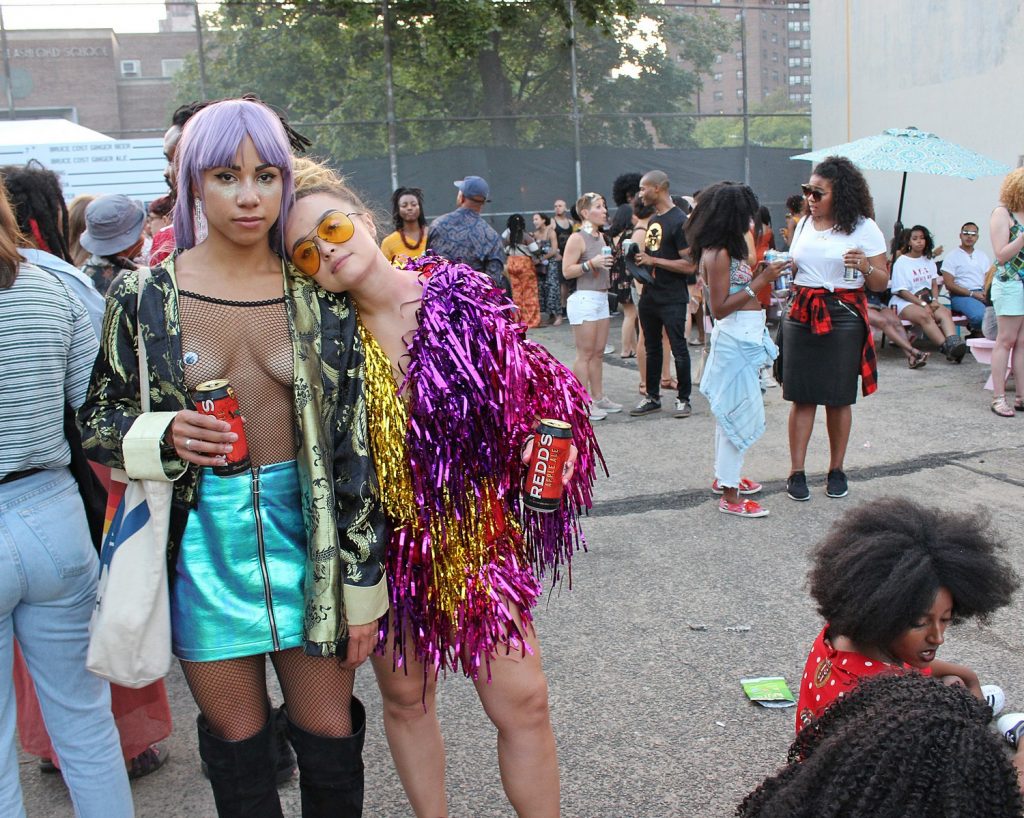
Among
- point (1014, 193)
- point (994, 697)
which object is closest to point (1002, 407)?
point (1014, 193)

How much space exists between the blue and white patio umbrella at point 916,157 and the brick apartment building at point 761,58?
6902mm

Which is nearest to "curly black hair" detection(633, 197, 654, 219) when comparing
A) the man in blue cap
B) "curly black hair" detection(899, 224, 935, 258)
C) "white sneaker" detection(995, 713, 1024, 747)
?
the man in blue cap

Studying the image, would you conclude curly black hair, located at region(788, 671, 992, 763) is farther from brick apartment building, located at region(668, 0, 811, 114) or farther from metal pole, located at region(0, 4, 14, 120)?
brick apartment building, located at region(668, 0, 811, 114)

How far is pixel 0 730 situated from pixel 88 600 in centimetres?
33

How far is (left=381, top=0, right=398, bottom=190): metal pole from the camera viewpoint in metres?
15.6

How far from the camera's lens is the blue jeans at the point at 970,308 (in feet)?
35.3

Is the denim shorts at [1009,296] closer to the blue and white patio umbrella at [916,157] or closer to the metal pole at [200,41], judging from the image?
the blue and white patio umbrella at [916,157]

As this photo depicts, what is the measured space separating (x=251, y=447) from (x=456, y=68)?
15.0m

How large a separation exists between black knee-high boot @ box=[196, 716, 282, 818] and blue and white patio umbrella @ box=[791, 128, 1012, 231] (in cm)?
915

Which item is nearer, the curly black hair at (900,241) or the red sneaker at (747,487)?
the red sneaker at (747,487)

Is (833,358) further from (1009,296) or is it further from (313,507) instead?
(313,507)

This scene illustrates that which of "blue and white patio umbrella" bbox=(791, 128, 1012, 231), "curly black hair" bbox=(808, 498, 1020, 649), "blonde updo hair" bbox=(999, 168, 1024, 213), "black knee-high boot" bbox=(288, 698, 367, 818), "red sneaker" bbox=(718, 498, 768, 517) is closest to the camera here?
"black knee-high boot" bbox=(288, 698, 367, 818)

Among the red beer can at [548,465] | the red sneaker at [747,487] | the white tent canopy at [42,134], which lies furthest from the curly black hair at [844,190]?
the white tent canopy at [42,134]

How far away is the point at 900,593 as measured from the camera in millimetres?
2365
